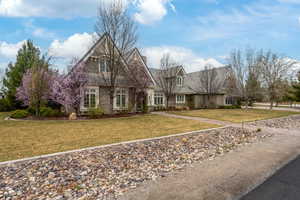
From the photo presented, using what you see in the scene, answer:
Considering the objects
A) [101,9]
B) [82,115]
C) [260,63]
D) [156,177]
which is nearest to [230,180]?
[156,177]

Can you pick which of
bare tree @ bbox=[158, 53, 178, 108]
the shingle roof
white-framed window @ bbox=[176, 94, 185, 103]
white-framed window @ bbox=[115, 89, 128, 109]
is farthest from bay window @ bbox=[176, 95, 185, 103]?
white-framed window @ bbox=[115, 89, 128, 109]

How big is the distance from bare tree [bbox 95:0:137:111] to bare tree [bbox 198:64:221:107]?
16264 mm

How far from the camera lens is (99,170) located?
4176 mm

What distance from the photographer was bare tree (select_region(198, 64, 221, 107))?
2700 centimetres

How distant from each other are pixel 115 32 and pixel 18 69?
18.2m

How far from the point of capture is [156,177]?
3.79 metres

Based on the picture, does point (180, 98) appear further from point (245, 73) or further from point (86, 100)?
point (86, 100)

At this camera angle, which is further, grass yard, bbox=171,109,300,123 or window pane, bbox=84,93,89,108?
window pane, bbox=84,93,89,108

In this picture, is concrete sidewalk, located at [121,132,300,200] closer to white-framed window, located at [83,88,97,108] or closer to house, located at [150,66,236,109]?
white-framed window, located at [83,88,97,108]

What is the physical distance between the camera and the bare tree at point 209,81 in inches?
1063

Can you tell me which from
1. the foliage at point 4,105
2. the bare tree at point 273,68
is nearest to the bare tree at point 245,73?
the bare tree at point 273,68

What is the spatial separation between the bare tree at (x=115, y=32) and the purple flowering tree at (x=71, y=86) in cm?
228

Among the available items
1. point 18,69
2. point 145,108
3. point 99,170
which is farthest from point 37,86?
point 18,69

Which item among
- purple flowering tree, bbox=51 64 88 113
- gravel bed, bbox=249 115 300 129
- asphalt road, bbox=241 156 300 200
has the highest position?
purple flowering tree, bbox=51 64 88 113
